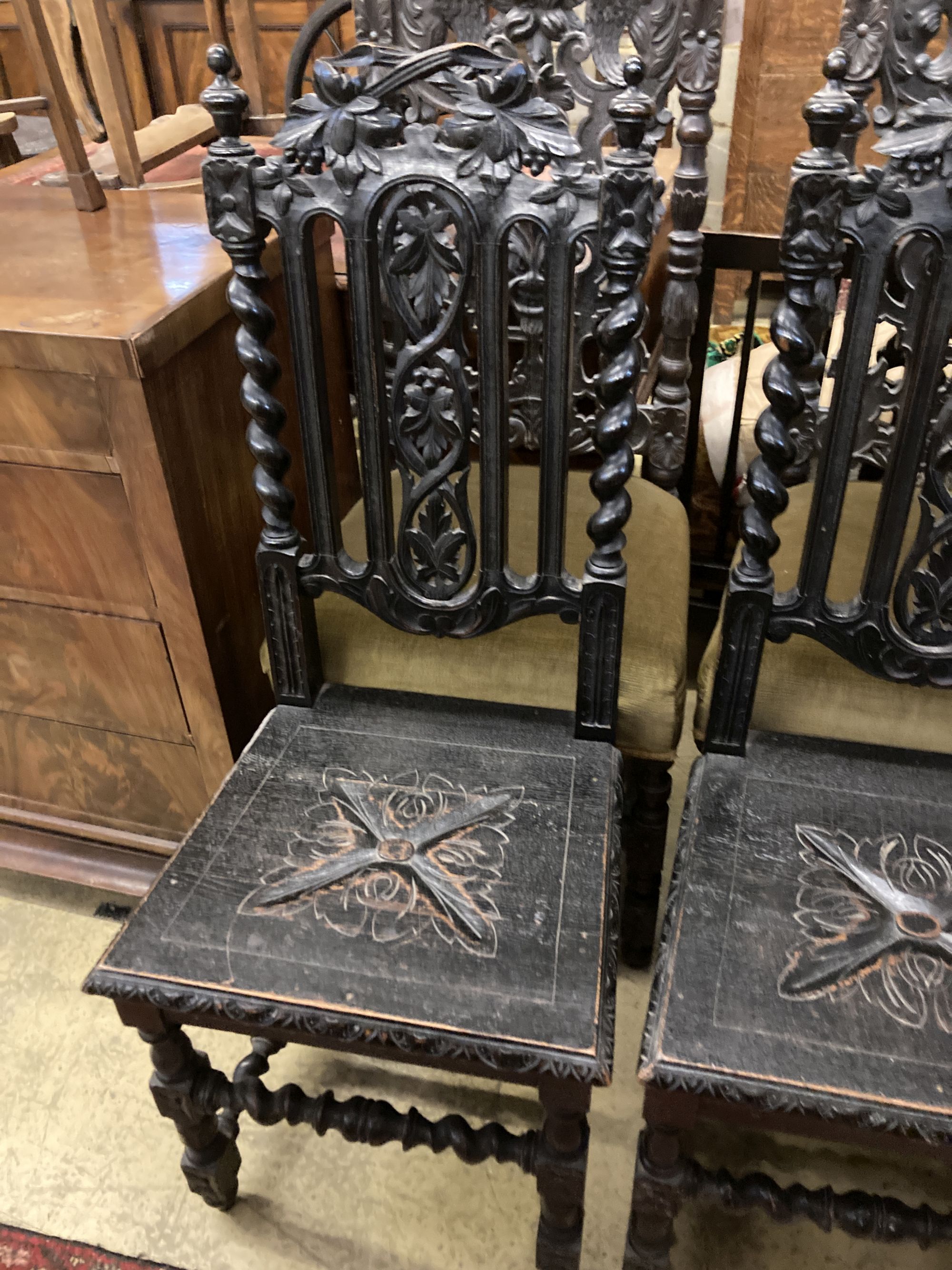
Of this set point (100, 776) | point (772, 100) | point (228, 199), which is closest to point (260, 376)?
point (228, 199)

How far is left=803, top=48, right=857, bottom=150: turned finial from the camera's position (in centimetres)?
85

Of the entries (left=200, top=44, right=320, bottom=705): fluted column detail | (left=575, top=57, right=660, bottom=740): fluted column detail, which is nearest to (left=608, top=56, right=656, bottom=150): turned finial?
(left=575, top=57, right=660, bottom=740): fluted column detail

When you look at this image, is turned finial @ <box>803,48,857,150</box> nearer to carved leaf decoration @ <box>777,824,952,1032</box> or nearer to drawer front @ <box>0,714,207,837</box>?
carved leaf decoration @ <box>777,824,952,1032</box>

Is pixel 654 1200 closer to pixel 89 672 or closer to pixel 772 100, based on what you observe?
pixel 89 672

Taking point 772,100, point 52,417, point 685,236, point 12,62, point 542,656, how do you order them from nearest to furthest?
point 52,417, point 542,656, point 685,236, point 772,100, point 12,62

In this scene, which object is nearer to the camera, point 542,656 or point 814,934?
point 814,934

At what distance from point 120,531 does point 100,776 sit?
0.50 metres

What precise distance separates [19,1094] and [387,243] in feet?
4.43

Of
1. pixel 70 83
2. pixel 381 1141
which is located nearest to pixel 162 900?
pixel 381 1141

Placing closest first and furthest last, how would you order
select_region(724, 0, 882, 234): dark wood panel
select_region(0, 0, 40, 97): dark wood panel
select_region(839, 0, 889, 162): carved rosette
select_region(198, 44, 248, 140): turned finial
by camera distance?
1. select_region(198, 44, 248, 140): turned finial
2. select_region(839, 0, 889, 162): carved rosette
3. select_region(724, 0, 882, 234): dark wood panel
4. select_region(0, 0, 40, 97): dark wood panel

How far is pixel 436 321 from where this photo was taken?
1.04 m

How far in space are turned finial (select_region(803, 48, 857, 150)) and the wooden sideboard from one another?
2.45 feet

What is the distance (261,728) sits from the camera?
4.12 ft

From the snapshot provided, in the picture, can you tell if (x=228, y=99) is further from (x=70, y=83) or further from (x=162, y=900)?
(x=70, y=83)
